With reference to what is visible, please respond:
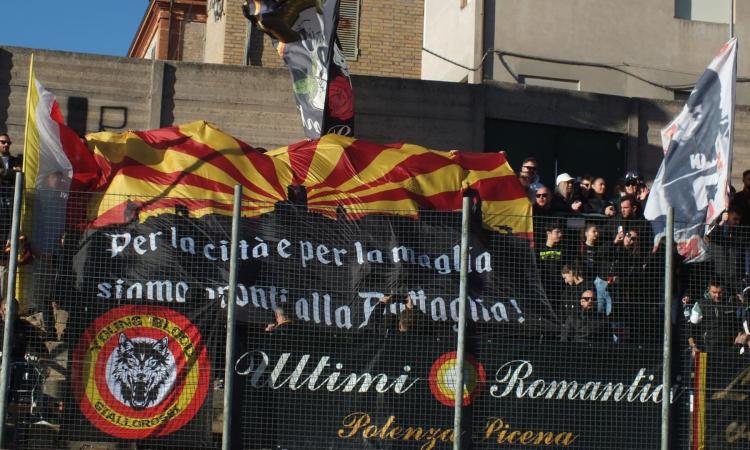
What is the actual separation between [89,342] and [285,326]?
5.03 feet

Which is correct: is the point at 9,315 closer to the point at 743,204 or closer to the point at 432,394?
the point at 432,394

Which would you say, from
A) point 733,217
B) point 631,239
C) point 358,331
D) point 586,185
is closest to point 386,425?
point 358,331

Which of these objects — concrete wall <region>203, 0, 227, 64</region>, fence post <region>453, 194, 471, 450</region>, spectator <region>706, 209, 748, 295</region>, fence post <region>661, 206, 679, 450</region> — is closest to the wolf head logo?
fence post <region>453, 194, 471, 450</region>

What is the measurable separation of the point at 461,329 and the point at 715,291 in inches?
84.9

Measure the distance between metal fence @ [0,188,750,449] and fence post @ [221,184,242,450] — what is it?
0.03 m

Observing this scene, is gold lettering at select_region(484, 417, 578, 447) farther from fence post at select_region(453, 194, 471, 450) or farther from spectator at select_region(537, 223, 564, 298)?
spectator at select_region(537, 223, 564, 298)

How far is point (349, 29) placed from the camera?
26531mm

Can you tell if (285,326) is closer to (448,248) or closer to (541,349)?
(448,248)

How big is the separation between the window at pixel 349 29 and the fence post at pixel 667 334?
56.5 ft

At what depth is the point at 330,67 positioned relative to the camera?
15742 millimetres

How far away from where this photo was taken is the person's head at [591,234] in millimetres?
9820

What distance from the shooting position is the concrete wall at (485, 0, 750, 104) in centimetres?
2342

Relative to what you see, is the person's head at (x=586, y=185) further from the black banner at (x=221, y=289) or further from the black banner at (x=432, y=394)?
the black banner at (x=221, y=289)

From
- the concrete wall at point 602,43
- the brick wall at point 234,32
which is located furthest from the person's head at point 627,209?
the brick wall at point 234,32
